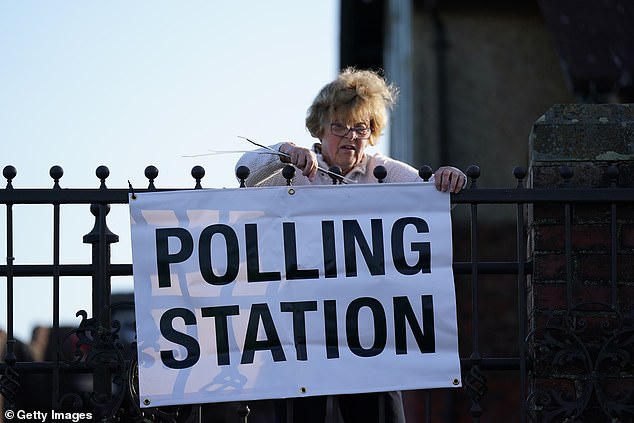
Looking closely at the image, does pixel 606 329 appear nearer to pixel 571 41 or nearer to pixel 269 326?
pixel 269 326

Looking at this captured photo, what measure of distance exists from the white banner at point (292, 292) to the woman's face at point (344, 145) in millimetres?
438

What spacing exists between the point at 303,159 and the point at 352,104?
0.50 metres

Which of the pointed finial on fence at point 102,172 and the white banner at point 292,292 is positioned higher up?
the pointed finial on fence at point 102,172

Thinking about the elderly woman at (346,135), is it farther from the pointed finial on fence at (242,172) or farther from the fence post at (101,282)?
the fence post at (101,282)

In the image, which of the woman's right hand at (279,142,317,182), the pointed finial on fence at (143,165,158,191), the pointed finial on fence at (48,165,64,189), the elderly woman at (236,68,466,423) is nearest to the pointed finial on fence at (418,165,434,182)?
the elderly woman at (236,68,466,423)

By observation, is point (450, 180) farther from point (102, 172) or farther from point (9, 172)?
point (9, 172)

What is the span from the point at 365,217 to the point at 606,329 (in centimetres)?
98

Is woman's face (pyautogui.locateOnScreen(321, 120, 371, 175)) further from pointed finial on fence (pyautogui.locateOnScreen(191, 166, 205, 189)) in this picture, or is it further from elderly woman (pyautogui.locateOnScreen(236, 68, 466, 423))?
pointed finial on fence (pyautogui.locateOnScreen(191, 166, 205, 189))

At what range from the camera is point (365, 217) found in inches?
183

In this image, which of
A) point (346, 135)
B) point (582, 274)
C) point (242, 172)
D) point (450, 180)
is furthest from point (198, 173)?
point (582, 274)

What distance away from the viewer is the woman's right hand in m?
4.71

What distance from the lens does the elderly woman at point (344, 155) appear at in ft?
15.6

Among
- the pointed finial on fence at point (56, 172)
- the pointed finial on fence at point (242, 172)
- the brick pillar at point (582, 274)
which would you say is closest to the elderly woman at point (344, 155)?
the pointed finial on fence at point (242, 172)

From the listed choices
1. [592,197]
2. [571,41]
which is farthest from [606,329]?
[571,41]
